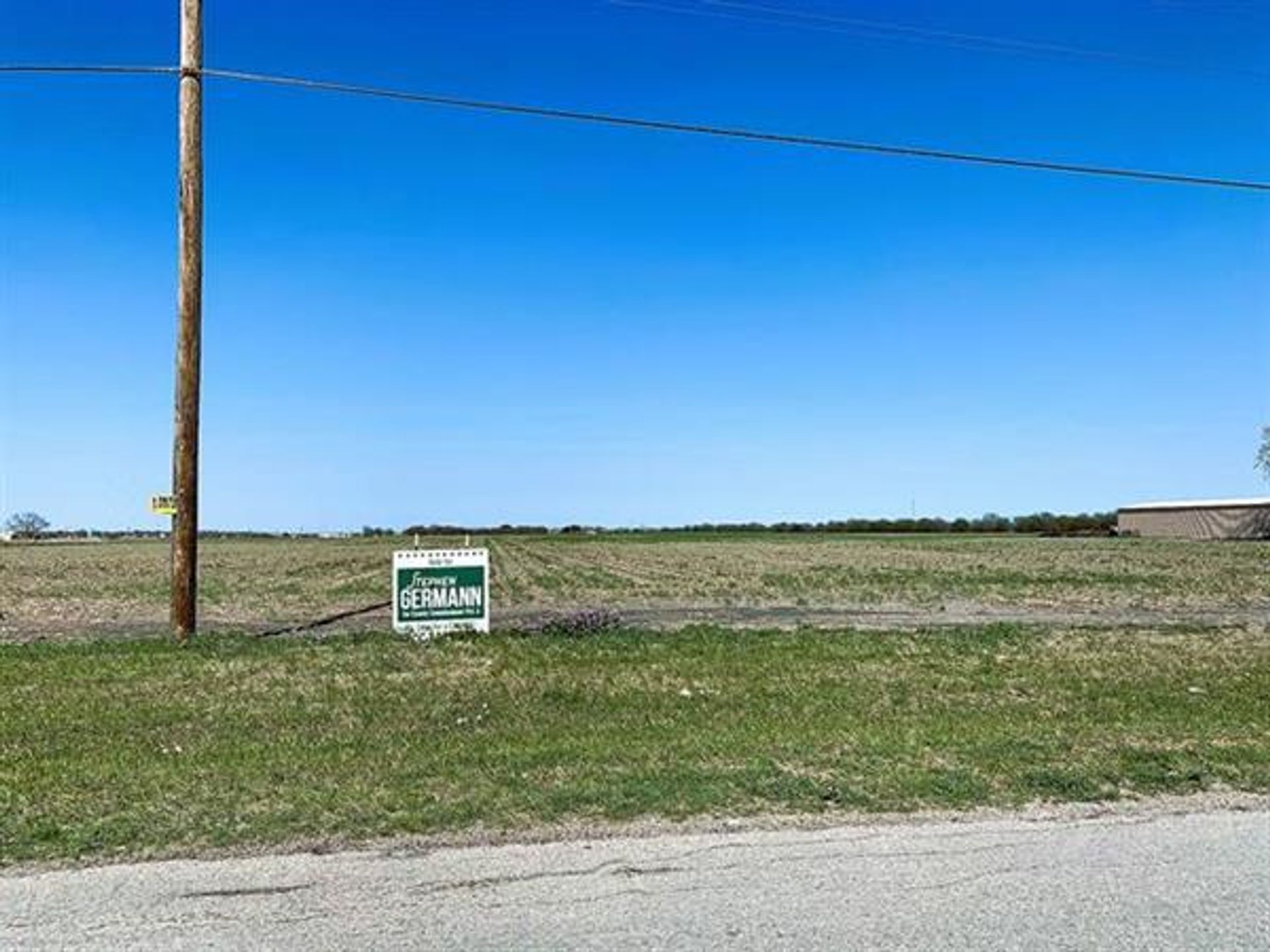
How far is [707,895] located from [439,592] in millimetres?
8688

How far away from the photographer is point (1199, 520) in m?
94.8

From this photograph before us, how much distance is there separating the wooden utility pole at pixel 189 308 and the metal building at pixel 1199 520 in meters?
90.5

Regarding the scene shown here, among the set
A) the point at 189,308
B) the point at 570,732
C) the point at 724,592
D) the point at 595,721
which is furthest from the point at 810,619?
the point at 189,308

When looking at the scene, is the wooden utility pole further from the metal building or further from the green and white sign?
the metal building

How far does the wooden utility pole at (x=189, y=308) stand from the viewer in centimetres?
1152

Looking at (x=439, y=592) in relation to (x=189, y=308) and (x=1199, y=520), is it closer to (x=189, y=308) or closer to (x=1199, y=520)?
(x=189, y=308)

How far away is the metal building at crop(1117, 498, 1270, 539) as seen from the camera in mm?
84938

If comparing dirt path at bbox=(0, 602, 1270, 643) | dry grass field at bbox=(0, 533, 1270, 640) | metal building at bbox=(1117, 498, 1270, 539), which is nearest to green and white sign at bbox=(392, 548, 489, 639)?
dirt path at bbox=(0, 602, 1270, 643)

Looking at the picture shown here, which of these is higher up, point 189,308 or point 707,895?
point 189,308

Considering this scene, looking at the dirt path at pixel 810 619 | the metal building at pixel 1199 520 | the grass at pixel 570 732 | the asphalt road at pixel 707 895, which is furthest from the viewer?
the metal building at pixel 1199 520

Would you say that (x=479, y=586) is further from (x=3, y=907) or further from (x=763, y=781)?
(x=3, y=907)

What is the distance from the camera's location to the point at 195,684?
8.97m

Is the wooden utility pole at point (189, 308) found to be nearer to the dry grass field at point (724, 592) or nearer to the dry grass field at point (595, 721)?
the dry grass field at point (595, 721)

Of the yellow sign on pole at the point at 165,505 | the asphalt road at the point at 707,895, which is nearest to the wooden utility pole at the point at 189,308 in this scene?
the yellow sign on pole at the point at 165,505
